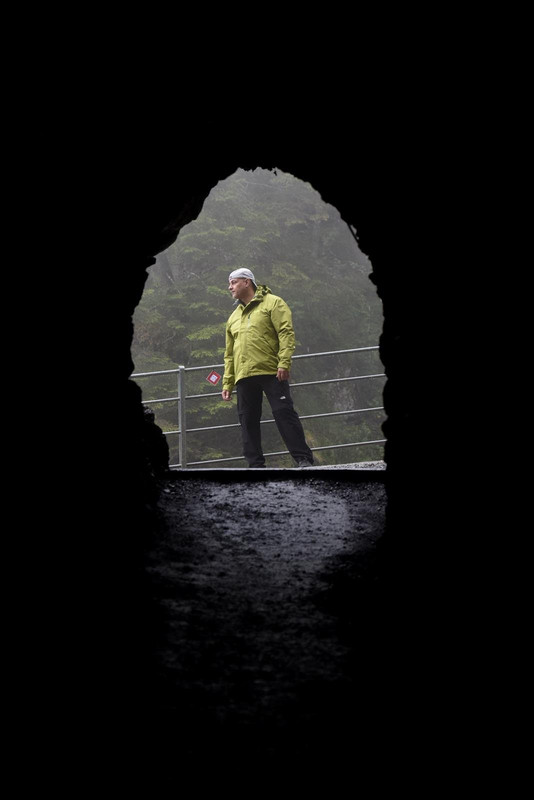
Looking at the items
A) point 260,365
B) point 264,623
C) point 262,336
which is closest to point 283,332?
point 262,336

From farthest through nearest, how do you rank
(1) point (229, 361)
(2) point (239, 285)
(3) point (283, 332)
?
(1) point (229, 361), (2) point (239, 285), (3) point (283, 332)

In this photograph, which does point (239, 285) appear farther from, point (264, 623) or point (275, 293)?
point (275, 293)

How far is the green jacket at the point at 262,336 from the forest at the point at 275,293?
20.3 feet

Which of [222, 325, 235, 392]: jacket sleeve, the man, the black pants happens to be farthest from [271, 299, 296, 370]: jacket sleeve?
[222, 325, 235, 392]: jacket sleeve

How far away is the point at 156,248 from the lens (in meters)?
3.77

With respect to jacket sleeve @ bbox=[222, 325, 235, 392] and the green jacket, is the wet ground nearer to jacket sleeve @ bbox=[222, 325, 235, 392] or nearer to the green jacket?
the green jacket

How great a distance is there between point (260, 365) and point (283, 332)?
32cm

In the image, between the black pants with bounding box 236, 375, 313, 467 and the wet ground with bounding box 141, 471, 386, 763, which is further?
the black pants with bounding box 236, 375, 313, 467

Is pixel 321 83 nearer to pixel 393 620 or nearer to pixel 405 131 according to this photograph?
pixel 405 131

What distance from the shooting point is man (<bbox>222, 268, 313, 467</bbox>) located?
5.56 metres

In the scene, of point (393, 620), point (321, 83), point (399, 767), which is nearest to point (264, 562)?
point (393, 620)

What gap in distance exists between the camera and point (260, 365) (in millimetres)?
5574

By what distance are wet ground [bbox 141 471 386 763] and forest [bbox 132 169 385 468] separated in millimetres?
8222

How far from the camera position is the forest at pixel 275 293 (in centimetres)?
1269
